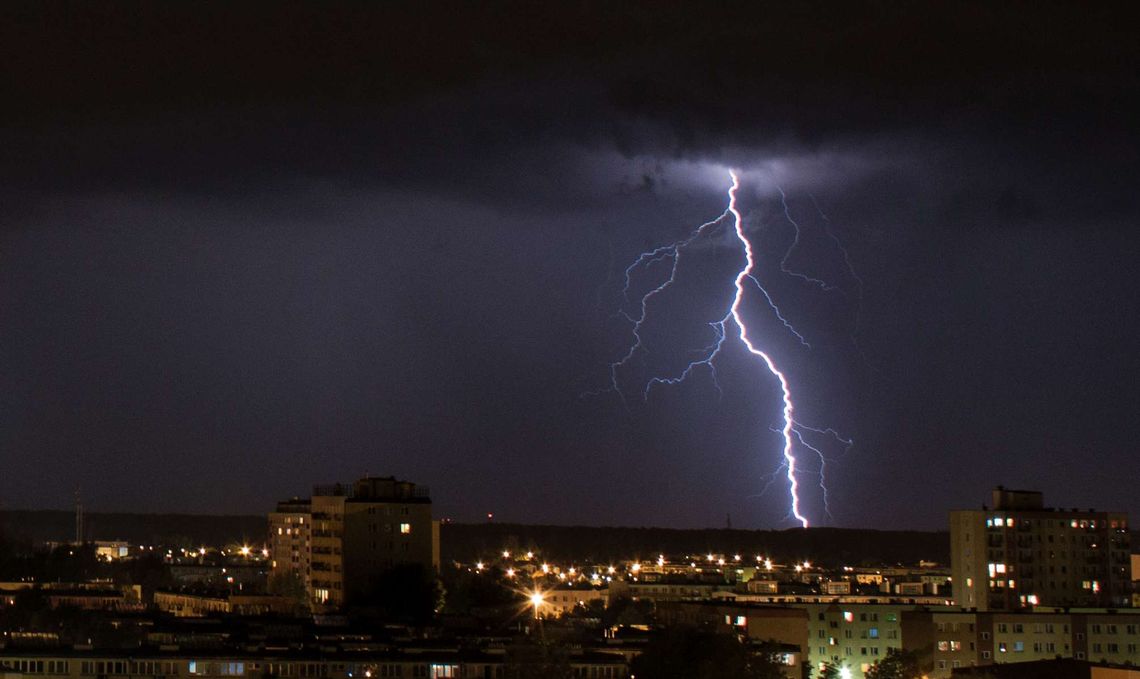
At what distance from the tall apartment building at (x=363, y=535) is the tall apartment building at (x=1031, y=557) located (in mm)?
24261

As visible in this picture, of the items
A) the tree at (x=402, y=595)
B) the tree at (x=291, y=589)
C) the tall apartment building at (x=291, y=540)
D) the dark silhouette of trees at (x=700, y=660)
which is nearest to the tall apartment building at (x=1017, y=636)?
the dark silhouette of trees at (x=700, y=660)

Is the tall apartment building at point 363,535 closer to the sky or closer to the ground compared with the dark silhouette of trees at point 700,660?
closer to the sky

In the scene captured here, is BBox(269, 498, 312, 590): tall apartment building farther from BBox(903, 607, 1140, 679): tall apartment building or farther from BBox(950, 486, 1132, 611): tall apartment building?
BBox(903, 607, 1140, 679): tall apartment building

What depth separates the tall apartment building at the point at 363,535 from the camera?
98.5 metres

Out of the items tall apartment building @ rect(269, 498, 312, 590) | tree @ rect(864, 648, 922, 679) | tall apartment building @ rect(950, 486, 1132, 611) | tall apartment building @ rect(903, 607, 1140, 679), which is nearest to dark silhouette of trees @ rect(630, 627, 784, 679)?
tree @ rect(864, 648, 922, 679)

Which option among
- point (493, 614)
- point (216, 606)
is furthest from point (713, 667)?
point (216, 606)

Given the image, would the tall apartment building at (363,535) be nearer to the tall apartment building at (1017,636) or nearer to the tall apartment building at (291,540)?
the tall apartment building at (291,540)

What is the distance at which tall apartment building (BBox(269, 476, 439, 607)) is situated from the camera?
323 feet

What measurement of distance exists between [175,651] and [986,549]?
1888 inches

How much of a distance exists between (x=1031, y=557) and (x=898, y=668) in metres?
32.5

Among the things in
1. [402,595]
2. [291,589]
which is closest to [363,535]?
[291,589]

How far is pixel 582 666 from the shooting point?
2293 inches

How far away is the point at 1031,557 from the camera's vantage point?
9731 cm

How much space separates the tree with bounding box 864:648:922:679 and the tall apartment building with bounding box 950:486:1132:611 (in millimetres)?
27256
